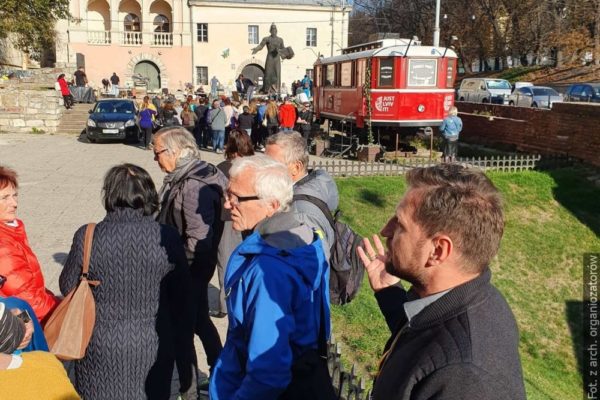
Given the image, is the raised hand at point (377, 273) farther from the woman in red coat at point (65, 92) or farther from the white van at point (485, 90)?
the white van at point (485, 90)

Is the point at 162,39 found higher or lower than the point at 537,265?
higher

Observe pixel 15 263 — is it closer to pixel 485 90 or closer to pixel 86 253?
pixel 86 253

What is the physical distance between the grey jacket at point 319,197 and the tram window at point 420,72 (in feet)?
46.6

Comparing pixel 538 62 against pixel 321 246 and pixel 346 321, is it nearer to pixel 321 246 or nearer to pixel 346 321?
pixel 346 321

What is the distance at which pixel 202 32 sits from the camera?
4450 centimetres

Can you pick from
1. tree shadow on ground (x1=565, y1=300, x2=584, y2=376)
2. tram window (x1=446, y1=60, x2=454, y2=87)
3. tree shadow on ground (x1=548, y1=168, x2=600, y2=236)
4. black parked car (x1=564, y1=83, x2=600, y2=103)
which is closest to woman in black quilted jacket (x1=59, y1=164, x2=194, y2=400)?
tree shadow on ground (x1=565, y1=300, x2=584, y2=376)

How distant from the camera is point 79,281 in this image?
3.21 meters

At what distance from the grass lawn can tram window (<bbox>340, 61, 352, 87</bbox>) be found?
21.6ft

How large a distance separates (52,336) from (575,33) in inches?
1683

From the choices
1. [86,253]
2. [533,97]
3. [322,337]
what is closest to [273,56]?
[533,97]

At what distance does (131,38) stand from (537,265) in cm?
3840

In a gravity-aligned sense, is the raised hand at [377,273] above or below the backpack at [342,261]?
above

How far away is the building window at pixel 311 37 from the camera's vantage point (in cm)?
4606

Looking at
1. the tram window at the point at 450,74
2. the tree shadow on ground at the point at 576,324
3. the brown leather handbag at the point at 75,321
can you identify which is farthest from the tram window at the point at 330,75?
the brown leather handbag at the point at 75,321
